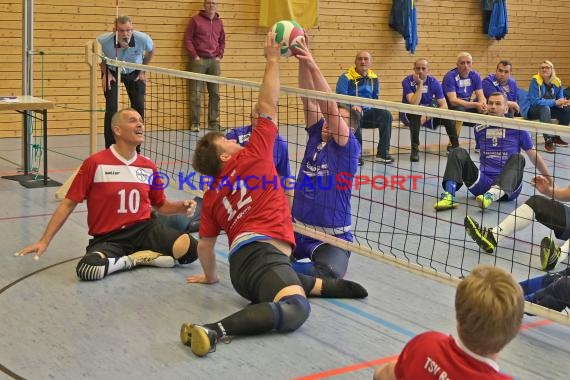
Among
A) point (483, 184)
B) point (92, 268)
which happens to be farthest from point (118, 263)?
point (483, 184)

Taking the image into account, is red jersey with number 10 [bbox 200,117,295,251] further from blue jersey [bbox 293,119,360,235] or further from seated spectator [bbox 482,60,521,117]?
Answer: seated spectator [bbox 482,60,521,117]

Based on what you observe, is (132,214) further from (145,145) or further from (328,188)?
(145,145)

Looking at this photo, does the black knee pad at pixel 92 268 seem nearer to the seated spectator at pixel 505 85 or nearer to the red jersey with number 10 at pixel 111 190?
the red jersey with number 10 at pixel 111 190

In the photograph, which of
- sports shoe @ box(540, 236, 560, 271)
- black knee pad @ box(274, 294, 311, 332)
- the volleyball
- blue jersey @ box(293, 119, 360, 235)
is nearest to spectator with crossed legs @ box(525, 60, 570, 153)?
sports shoe @ box(540, 236, 560, 271)

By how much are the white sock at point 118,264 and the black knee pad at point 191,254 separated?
0.34 meters

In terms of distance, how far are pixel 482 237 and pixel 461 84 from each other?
620 centimetres

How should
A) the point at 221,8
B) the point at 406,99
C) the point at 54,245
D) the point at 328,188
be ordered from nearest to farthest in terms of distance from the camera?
1. the point at 328,188
2. the point at 54,245
3. the point at 406,99
4. the point at 221,8

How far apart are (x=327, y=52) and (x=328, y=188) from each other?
9089 millimetres

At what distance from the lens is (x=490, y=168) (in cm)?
774

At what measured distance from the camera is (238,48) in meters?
12.8

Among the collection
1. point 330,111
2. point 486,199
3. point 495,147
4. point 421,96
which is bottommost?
point 486,199

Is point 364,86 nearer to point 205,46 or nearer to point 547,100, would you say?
point 205,46

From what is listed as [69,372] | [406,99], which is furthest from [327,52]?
[69,372]

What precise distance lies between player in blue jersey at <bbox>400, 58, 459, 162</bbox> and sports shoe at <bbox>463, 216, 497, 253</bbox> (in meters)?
4.38
